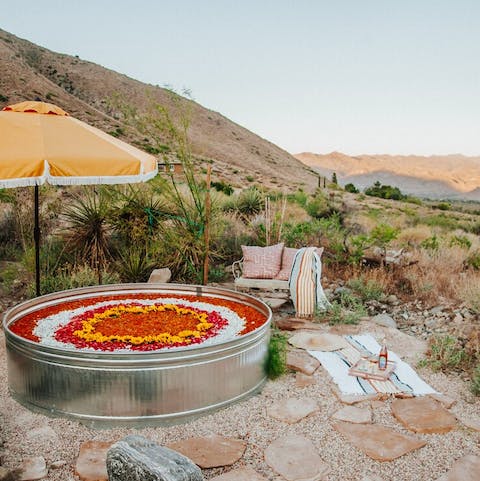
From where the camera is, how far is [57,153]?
14.2 feet

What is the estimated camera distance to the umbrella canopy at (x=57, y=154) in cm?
414

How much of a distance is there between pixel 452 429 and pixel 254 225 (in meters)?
5.70

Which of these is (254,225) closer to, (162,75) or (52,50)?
(162,75)

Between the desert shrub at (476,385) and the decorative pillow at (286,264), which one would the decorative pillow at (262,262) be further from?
the desert shrub at (476,385)

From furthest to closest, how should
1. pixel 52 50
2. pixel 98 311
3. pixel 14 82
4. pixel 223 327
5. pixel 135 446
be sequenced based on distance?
pixel 52 50
pixel 14 82
pixel 98 311
pixel 223 327
pixel 135 446

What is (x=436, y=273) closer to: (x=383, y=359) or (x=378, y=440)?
(x=383, y=359)

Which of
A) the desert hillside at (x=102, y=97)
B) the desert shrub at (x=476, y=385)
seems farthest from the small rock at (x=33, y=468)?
the desert hillside at (x=102, y=97)

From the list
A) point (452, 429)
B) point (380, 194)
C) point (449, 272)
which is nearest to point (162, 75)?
point (449, 272)

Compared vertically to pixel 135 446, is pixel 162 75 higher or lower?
higher

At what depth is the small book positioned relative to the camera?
448cm

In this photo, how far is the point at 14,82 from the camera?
39.1 m

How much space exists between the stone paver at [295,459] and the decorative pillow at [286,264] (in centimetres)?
344

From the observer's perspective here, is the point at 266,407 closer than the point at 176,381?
No

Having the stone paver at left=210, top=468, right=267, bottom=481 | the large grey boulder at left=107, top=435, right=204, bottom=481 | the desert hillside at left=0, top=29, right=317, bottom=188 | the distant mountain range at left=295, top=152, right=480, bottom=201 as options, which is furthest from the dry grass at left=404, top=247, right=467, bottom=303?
the distant mountain range at left=295, top=152, right=480, bottom=201
